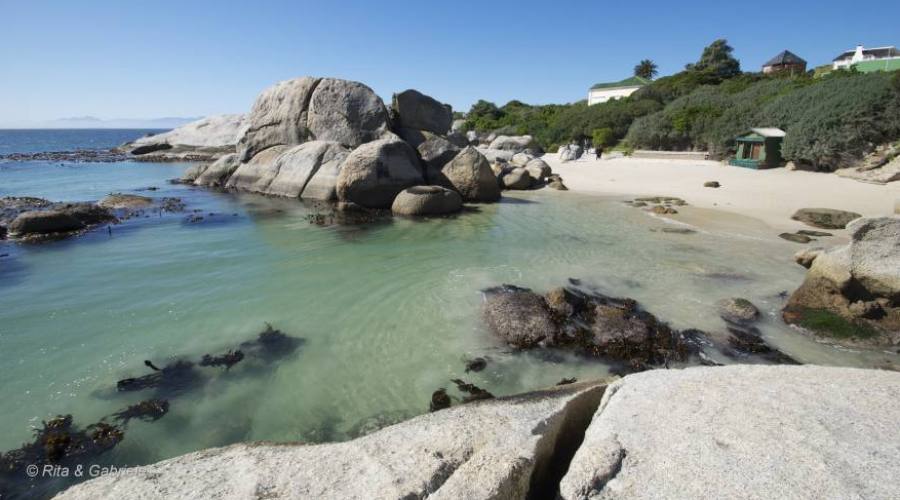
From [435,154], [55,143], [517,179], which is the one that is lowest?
[517,179]

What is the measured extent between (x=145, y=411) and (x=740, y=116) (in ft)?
105

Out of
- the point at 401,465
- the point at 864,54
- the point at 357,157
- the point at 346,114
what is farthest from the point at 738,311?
the point at 864,54

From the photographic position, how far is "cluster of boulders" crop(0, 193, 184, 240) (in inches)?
480

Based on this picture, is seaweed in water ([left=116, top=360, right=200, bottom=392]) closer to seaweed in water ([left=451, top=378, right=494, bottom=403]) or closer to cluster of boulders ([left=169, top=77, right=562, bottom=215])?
seaweed in water ([left=451, top=378, right=494, bottom=403])

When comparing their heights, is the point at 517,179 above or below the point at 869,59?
below

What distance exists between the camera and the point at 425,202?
14938 millimetres

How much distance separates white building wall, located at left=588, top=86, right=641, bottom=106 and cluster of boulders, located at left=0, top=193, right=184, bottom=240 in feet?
195

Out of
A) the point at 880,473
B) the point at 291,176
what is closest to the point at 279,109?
the point at 291,176

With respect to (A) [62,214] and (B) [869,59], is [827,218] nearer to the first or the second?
(A) [62,214]

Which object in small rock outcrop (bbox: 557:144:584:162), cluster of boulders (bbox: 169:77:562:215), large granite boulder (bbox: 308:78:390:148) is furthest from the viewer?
small rock outcrop (bbox: 557:144:584:162)

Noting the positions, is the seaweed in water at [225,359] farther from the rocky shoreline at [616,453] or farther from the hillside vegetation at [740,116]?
the hillside vegetation at [740,116]

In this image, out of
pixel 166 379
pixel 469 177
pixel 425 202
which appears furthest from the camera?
pixel 469 177

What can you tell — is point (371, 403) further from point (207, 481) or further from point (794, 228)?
point (794, 228)

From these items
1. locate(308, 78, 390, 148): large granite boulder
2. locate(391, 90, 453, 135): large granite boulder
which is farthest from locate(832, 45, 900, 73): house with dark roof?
locate(308, 78, 390, 148): large granite boulder
